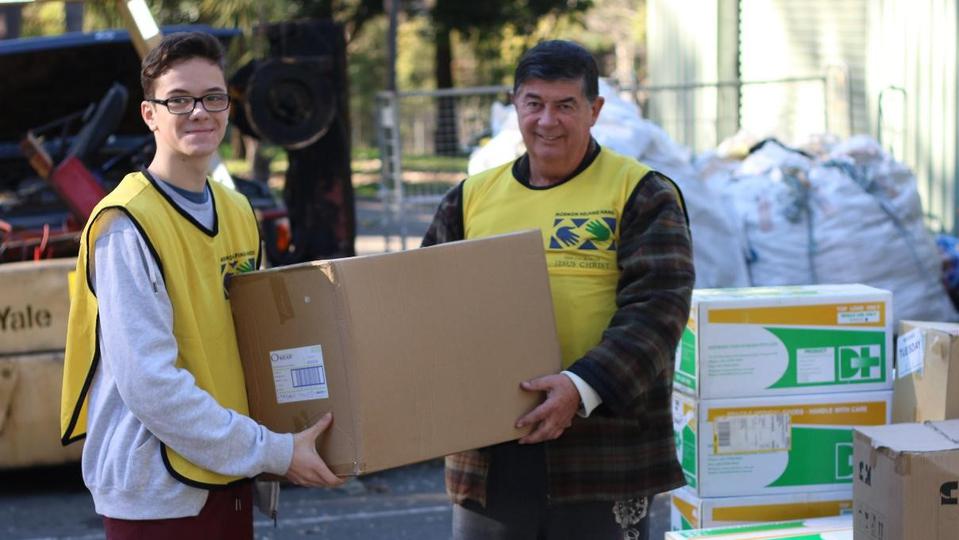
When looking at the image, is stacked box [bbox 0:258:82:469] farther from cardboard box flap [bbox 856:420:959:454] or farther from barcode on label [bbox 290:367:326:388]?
cardboard box flap [bbox 856:420:959:454]

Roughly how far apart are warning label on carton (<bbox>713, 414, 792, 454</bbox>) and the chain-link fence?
4961 mm

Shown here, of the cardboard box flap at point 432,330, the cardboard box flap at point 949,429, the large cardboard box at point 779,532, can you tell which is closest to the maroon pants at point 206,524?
the cardboard box flap at point 432,330

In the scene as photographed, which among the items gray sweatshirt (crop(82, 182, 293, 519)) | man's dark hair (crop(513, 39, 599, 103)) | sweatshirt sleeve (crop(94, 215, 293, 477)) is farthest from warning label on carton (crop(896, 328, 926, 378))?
sweatshirt sleeve (crop(94, 215, 293, 477))

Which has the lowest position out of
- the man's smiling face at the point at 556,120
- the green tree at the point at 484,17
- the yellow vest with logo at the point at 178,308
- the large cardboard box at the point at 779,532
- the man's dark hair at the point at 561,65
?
the large cardboard box at the point at 779,532

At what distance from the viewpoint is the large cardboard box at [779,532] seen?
129 inches

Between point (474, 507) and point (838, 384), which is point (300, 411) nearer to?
point (474, 507)

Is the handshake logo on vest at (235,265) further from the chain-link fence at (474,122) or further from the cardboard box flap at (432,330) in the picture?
the chain-link fence at (474,122)

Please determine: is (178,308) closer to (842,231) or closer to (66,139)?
(66,139)

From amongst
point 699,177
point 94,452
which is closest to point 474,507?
point 94,452

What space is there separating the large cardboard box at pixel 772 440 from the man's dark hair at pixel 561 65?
4.71ft

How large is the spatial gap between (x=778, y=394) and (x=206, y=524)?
2.10 m

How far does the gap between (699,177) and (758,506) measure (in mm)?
3513

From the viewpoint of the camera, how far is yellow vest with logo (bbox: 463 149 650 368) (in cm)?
280

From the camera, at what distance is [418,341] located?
256 cm
